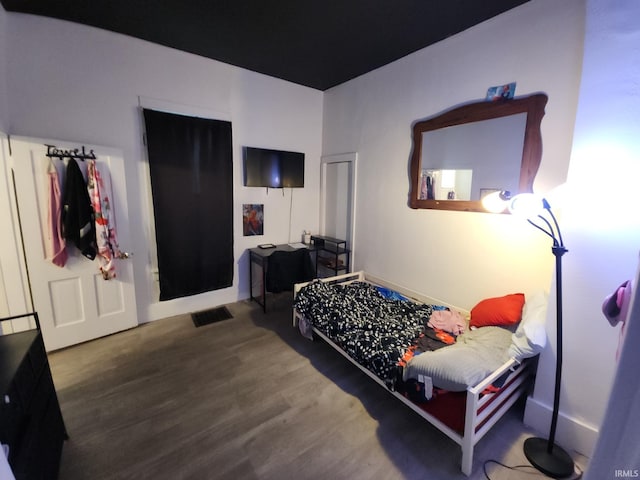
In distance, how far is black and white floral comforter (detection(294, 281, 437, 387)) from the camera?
5.92ft

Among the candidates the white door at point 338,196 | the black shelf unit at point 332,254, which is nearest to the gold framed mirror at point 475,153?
the white door at point 338,196

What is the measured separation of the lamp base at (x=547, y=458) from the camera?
4.62ft

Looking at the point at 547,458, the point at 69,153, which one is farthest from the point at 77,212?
the point at 547,458

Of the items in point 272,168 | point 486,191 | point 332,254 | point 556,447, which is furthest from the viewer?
point 332,254

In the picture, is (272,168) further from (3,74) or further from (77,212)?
(3,74)

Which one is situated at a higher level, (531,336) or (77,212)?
(77,212)

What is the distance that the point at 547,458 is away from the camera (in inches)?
57.9

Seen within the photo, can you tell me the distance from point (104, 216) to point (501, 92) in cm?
340

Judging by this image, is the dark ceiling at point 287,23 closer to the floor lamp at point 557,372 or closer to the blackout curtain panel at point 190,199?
the blackout curtain panel at point 190,199

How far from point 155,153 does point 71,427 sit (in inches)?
88.6

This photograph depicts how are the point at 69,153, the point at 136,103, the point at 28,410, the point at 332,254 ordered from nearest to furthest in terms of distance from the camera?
the point at 28,410 → the point at 69,153 → the point at 136,103 → the point at 332,254

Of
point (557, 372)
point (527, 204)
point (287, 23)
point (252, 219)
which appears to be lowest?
point (557, 372)

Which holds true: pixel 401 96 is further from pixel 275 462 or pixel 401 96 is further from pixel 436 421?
pixel 275 462

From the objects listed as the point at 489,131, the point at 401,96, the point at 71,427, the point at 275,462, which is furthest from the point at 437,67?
the point at 71,427
